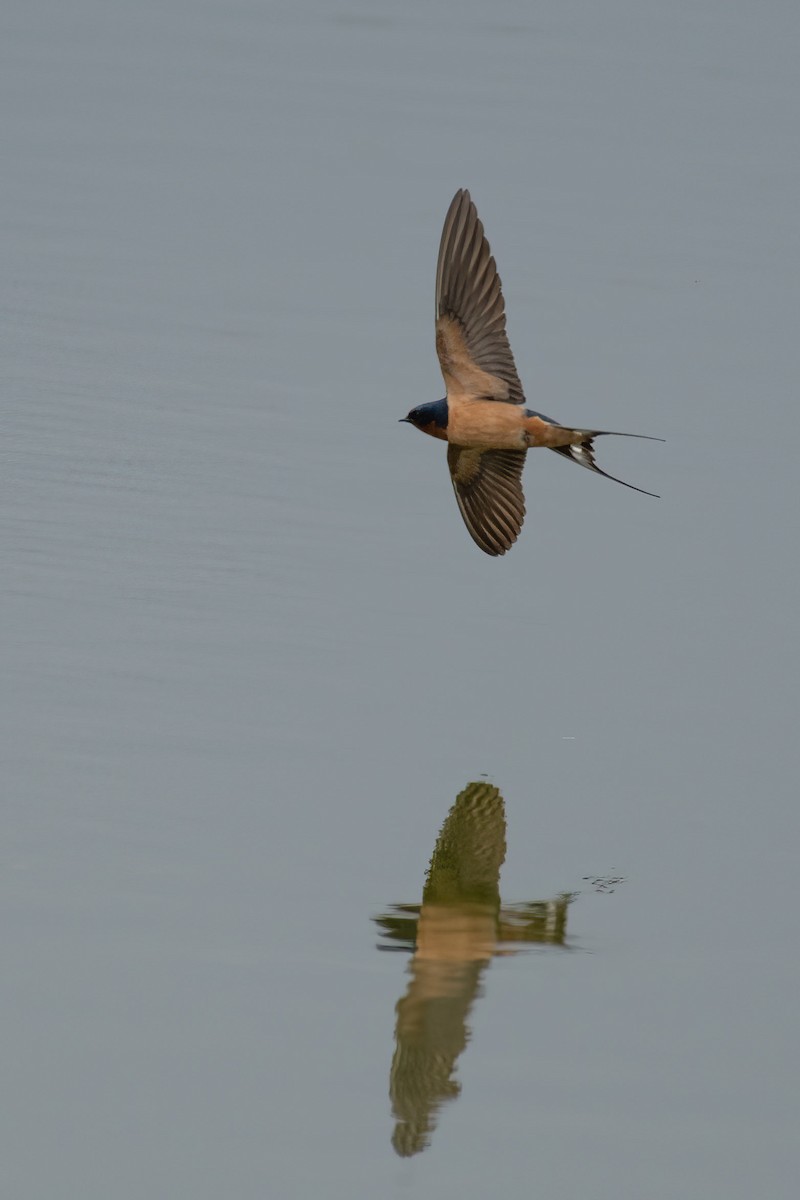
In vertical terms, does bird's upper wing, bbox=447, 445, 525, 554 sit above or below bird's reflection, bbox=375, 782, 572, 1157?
above

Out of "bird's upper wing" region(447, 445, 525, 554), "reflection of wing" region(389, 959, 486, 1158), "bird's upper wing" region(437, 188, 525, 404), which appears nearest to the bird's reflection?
"reflection of wing" region(389, 959, 486, 1158)

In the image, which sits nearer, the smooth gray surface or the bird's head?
the smooth gray surface

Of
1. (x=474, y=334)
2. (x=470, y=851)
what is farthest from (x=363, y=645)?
(x=470, y=851)

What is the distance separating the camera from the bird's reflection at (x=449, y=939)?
3168 mm

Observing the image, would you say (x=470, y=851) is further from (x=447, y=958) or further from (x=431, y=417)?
(x=431, y=417)

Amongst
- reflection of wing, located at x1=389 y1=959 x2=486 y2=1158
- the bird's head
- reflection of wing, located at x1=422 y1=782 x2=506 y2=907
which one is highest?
the bird's head

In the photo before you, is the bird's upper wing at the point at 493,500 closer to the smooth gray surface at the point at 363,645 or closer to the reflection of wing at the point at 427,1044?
the smooth gray surface at the point at 363,645

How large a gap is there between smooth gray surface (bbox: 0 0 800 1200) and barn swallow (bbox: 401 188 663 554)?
0.22 m

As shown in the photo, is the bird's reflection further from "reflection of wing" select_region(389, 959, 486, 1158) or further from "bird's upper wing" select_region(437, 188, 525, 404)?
"bird's upper wing" select_region(437, 188, 525, 404)

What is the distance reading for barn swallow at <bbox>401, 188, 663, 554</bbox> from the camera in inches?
181

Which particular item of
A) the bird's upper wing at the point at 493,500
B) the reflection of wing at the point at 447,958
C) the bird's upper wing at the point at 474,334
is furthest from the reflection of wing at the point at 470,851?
the bird's upper wing at the point at 474,334

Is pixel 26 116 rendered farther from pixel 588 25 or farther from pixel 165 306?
pixel 588 25

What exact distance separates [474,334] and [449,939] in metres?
1.52

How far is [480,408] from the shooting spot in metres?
4.61
